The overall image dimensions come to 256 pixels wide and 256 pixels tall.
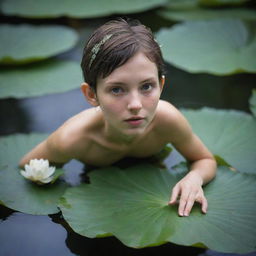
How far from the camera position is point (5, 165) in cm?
166

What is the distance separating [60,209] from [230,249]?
59 cm

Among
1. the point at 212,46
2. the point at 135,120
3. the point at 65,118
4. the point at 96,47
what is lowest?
the point at 65,118

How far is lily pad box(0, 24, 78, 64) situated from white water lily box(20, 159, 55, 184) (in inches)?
42.9

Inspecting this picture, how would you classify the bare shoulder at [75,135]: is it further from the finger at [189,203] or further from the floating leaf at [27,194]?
the finger at [189,203]

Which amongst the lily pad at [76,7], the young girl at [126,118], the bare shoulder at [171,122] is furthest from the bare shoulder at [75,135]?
the lily pad at [76,7]

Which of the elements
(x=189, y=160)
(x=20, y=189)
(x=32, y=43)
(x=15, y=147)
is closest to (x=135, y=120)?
(x=189, y=160)

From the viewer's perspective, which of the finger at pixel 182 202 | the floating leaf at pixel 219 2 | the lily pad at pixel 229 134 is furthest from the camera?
the floating leaf at pixel 219 2

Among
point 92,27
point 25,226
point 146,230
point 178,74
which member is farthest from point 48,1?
point 146,230

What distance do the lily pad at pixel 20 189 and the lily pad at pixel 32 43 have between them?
2.82ft

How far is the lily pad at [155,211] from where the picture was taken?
1.27 meters

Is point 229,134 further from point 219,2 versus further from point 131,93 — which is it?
point 219,2

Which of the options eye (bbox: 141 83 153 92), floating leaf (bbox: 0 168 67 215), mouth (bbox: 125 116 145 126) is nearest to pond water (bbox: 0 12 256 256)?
floating leaf (bbox: 0 168 67 215)

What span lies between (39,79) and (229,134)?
1.18 meters

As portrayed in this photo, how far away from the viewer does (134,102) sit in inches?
48.8
